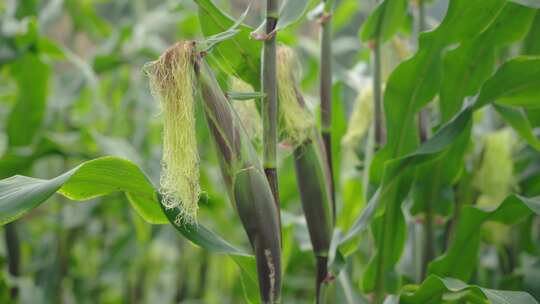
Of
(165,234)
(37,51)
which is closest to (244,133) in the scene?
(37,51)

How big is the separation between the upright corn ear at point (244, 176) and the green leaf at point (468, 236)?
0.31 metres

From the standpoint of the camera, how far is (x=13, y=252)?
1251 mm

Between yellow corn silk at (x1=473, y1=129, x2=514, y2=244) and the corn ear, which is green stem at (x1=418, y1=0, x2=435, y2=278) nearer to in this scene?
yellow corn silk at (x1=473, y1=129, x2=514, y2=244)

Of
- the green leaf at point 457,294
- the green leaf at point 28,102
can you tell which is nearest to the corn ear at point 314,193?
the green leaf at point 457,294

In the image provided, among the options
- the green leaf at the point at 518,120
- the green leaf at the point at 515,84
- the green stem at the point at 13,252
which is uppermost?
the green leaf at the point at 515,84

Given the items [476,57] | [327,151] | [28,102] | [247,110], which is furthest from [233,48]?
[28,102]

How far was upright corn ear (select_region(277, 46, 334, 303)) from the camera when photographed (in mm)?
703

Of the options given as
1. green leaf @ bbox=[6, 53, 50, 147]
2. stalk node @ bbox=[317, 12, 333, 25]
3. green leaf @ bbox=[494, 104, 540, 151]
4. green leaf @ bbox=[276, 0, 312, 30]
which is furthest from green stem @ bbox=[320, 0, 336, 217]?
green leaf @ bbox=[6, 53, 50, 147]

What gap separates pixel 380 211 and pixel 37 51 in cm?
76

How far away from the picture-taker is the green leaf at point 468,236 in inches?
32.0

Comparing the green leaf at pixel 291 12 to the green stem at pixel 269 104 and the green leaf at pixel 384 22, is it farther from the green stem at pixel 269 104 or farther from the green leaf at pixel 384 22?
the green leaf at pixel 384 22

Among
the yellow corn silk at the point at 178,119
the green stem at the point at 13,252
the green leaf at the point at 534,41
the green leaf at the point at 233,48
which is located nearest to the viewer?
the yellow corn silk at the point at 178,119

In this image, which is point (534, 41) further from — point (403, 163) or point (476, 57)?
point (403, 163)

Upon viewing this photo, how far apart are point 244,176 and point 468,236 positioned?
1.25 ft
